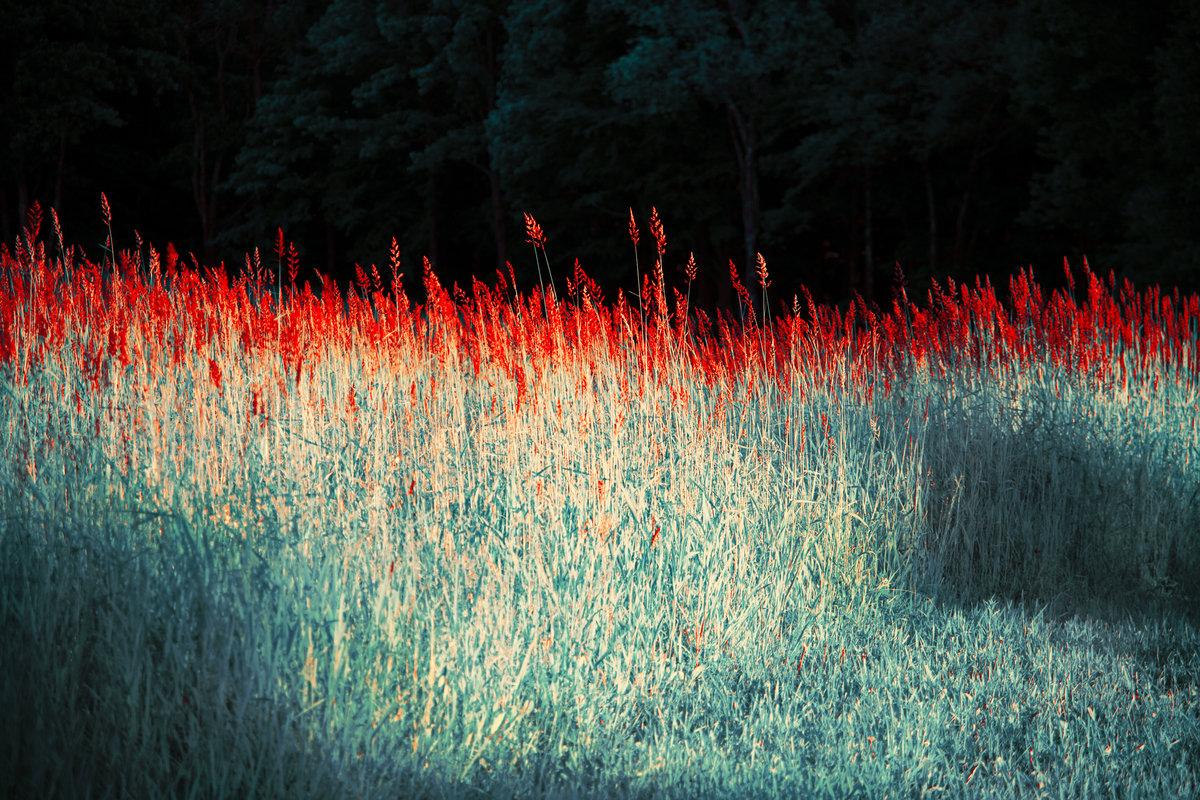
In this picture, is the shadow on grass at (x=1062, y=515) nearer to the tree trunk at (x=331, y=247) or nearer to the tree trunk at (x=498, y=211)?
the tree trunk at (x=498, y=211)

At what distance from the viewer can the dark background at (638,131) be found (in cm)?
1669

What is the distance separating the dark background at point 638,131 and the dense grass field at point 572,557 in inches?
424

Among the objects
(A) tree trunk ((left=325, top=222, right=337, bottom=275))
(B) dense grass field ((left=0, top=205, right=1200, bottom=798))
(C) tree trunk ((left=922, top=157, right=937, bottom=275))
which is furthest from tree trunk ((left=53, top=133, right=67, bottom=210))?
(B) dense grass field ((left=0, top=205, right=1200, bottom=798))

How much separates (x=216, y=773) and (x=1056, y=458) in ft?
14.6

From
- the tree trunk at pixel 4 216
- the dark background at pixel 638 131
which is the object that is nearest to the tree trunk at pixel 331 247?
the dark background at pixel 638 131

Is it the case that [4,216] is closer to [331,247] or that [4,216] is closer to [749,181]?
[331,247]

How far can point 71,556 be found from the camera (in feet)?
10.5

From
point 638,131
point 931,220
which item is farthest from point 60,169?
point 931,220

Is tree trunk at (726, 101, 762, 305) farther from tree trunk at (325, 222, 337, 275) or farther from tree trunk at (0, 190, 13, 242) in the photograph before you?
tree trunk at (0, 190, 13, 242)

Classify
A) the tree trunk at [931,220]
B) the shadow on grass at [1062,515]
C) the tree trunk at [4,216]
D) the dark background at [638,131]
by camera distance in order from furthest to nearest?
the tree trunk at [4,216], the tree trunk at [931,220], the dark background at [638,131], the shadow on grass at [1062,515]

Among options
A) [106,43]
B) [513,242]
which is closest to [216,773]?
[513,242]

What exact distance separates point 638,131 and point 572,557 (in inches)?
796

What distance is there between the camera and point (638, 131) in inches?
911

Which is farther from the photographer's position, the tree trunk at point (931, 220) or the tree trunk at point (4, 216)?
the tree trunk at point (4, 216)
